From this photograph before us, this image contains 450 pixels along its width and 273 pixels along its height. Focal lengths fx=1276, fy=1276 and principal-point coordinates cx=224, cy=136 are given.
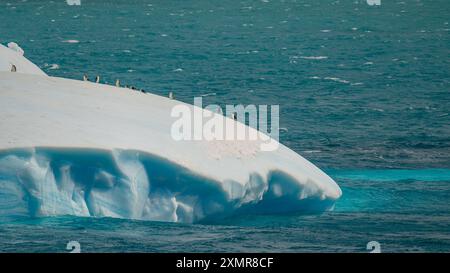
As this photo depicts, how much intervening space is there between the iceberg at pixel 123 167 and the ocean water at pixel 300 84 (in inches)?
19.8

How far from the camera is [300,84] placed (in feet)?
277

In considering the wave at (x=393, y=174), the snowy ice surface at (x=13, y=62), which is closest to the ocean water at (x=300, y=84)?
the wave at (x=393, y=174)

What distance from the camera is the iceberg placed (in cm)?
3225

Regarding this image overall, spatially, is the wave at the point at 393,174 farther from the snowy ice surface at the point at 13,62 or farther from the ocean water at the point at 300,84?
the snowy ice surface at the point at 13,62

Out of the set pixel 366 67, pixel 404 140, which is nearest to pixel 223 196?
pixel 404 140

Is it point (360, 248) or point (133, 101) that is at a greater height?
point (133, 101)

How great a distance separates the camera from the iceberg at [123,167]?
3225 cm

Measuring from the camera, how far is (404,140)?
195 feet

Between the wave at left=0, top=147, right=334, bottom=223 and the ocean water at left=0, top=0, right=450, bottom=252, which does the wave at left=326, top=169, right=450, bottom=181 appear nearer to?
the ocean water at left=0, top=0, right=450, bottom=252

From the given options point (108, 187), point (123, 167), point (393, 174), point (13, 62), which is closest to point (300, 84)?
point (393, 174)

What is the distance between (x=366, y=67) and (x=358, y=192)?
5659 cm

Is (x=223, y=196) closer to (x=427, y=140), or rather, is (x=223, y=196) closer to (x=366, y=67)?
(x=427, y=140)

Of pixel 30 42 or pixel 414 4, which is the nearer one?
pixel 30 42

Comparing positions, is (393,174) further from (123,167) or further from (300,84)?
(300,84)
